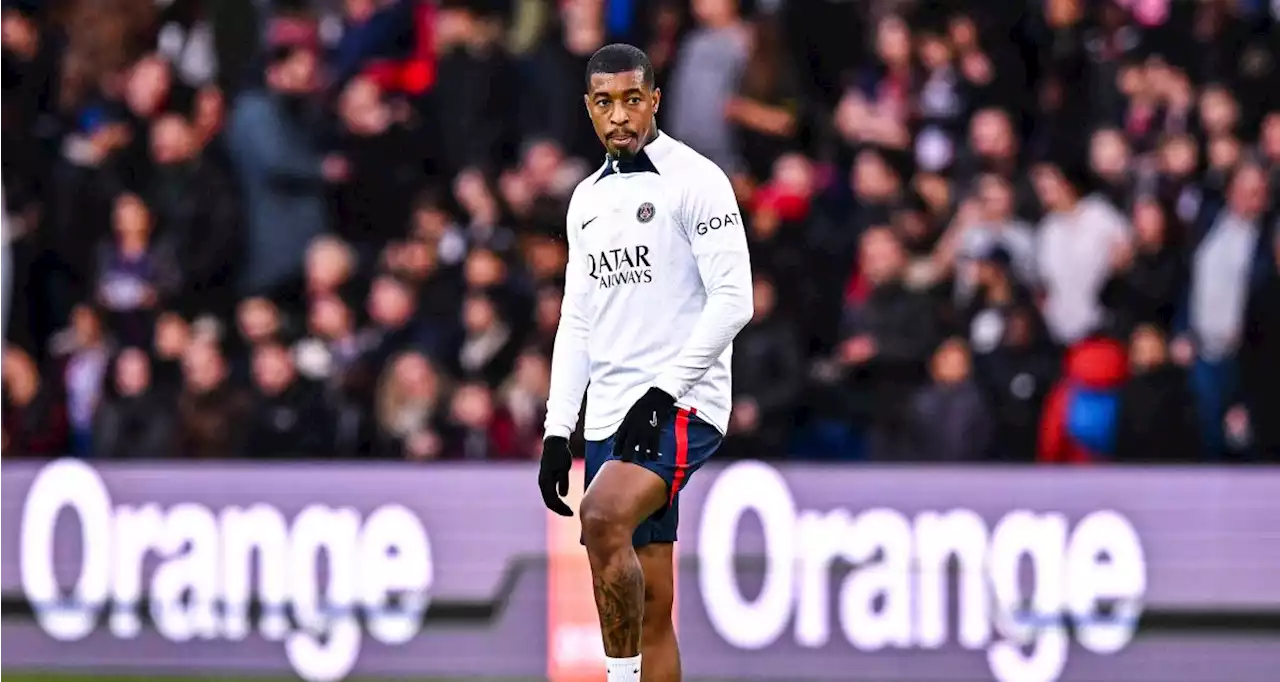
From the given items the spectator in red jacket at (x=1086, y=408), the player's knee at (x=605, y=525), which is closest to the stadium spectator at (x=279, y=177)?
the spectator in red jacket at (x=1086, y=408)

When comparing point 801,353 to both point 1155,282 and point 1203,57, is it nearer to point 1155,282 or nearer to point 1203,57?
point 1155,282

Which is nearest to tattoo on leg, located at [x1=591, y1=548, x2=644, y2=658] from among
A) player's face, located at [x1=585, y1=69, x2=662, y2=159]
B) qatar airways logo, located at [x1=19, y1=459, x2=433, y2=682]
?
player's face, located at [x1=585, y1=69, x2=662, y2=159]

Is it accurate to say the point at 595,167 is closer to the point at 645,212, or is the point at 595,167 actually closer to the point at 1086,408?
the point at 1086,408

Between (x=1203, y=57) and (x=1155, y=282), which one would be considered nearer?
(x=1155, y=282)

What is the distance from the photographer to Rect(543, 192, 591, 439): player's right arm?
310 inches

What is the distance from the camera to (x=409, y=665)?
39.7 feet

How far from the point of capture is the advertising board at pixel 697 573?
38.2 ft

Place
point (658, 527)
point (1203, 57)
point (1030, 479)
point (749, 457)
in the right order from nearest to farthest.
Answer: point (658, 527), point (1030, 479), point (749, 457), point (1203, 57)

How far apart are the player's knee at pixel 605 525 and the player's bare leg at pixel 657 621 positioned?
0.98ft

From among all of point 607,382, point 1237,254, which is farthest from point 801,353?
point 607,382

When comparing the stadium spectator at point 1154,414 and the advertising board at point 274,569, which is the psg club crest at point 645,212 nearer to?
the advertising board at point 274,569

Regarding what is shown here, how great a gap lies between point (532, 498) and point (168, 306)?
3.23 meters

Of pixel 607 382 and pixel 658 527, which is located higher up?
pixel 607 382

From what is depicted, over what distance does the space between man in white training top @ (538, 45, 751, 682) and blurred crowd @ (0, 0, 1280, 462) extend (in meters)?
4.91
